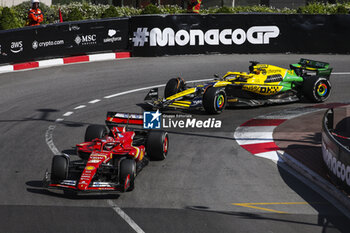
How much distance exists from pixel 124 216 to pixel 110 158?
1.90m

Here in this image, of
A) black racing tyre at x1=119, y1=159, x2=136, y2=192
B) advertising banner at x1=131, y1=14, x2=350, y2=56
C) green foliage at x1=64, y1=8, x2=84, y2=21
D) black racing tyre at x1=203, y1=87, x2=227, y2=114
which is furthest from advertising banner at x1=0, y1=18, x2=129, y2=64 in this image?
black racing tyre at x1=119, y1=159, x2=136, y2=192

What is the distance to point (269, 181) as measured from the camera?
11.5m

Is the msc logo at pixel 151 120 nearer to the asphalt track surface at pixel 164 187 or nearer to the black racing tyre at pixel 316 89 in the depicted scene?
the asphalt track surface at pixel 164 187

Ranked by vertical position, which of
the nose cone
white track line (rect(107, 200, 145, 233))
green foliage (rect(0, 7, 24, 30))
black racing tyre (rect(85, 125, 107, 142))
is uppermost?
green foliage (rect(0, 7, 24, 30))

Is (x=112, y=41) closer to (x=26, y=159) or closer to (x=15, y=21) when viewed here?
(x=15, y=21)

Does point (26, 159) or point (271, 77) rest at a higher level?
point (271, 77)

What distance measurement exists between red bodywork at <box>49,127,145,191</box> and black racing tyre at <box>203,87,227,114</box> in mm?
4309

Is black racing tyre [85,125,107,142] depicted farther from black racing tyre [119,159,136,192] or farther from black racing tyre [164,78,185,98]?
black racing tyre [164,78,185,98]

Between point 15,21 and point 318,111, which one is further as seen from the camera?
point 15,21

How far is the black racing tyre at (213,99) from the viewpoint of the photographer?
16.1 metres

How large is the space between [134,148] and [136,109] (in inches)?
237

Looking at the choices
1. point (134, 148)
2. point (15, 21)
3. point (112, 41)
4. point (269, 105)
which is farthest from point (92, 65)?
point (134, 148)

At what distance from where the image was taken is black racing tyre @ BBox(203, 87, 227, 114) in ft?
53.0

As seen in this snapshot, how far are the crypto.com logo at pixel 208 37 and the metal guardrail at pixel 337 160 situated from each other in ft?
47.0
